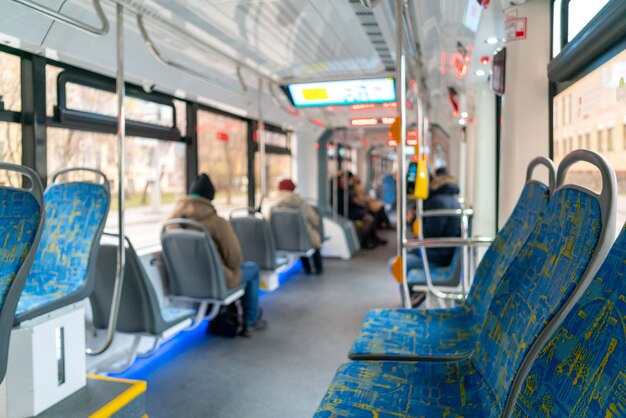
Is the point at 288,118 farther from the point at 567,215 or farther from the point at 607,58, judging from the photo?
the point at 567,215

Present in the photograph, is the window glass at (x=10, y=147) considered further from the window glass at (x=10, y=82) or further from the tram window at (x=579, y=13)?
the tram window at (x=579, y=13)

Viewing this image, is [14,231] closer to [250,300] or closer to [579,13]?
[579,13]

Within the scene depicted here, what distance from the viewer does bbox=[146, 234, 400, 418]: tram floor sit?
2.77 m

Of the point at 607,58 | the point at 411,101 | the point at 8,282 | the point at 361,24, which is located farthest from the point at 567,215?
the point at 411,101

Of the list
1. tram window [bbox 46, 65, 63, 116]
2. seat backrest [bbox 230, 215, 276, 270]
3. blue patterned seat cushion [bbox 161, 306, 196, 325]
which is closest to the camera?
tram window [bbox 46, 65, 63, 116]


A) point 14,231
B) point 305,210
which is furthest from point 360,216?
point 14,231

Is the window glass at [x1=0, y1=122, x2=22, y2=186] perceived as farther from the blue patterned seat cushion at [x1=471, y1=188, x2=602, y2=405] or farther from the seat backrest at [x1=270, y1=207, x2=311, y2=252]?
the seat backrest at [x1=270, y1=207, x2=311, y2=252]

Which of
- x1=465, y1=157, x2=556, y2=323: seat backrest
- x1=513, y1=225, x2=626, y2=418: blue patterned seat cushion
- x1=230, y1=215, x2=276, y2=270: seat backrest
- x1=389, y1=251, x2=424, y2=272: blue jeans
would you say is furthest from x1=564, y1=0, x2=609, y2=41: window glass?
x1=230, y1=215, x2=276, y2=270: seat backrest

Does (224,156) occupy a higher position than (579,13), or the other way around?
(579,13)

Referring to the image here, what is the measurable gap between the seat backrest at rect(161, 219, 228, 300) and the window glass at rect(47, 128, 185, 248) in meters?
0.60

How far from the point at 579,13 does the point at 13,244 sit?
7.08ft

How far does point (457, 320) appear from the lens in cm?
224

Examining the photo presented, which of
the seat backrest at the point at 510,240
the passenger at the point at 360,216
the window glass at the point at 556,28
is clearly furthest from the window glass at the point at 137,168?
the passenger at the point at 360,216

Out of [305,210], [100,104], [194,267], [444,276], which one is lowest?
[444,276]
